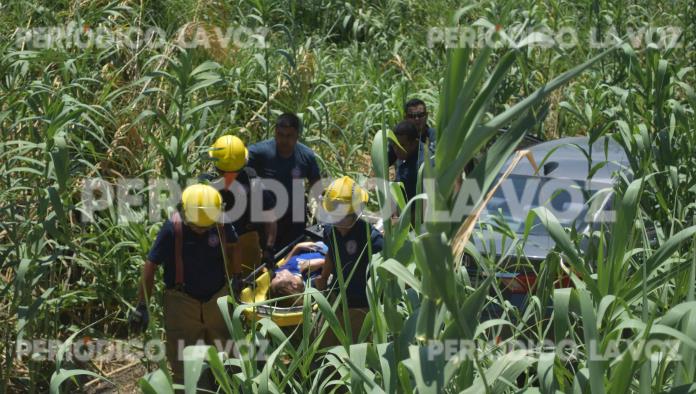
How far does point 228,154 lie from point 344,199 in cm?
90

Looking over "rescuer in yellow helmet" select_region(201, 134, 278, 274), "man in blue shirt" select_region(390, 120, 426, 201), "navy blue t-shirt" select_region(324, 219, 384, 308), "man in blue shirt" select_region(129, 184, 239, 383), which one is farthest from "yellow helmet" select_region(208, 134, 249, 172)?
"man in blue shirt" select_region(390, 120, 426, 201)

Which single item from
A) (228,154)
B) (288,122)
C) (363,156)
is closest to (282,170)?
(288,122)

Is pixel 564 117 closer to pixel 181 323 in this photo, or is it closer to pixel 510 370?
pixel 181 323

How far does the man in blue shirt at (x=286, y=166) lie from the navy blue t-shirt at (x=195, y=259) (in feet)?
2.94

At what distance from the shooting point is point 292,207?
5543mm

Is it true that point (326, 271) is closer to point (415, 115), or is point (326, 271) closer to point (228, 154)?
point (228, 154)

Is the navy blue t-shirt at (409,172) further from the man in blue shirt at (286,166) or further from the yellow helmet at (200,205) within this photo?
the yellow helmet at (200,205)

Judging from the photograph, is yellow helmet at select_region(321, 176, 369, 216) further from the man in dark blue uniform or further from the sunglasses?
the sunglasses

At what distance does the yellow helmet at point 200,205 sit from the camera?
4363 mm

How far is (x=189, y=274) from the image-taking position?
178 inches

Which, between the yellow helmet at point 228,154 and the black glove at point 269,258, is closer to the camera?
the black glove at point 269,258

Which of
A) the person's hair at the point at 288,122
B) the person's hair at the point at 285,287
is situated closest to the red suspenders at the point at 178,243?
the person's hair at the point at 285,287

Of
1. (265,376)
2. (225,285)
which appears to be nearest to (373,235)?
(225,285)

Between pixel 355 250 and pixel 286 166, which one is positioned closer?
pixel 355 250
